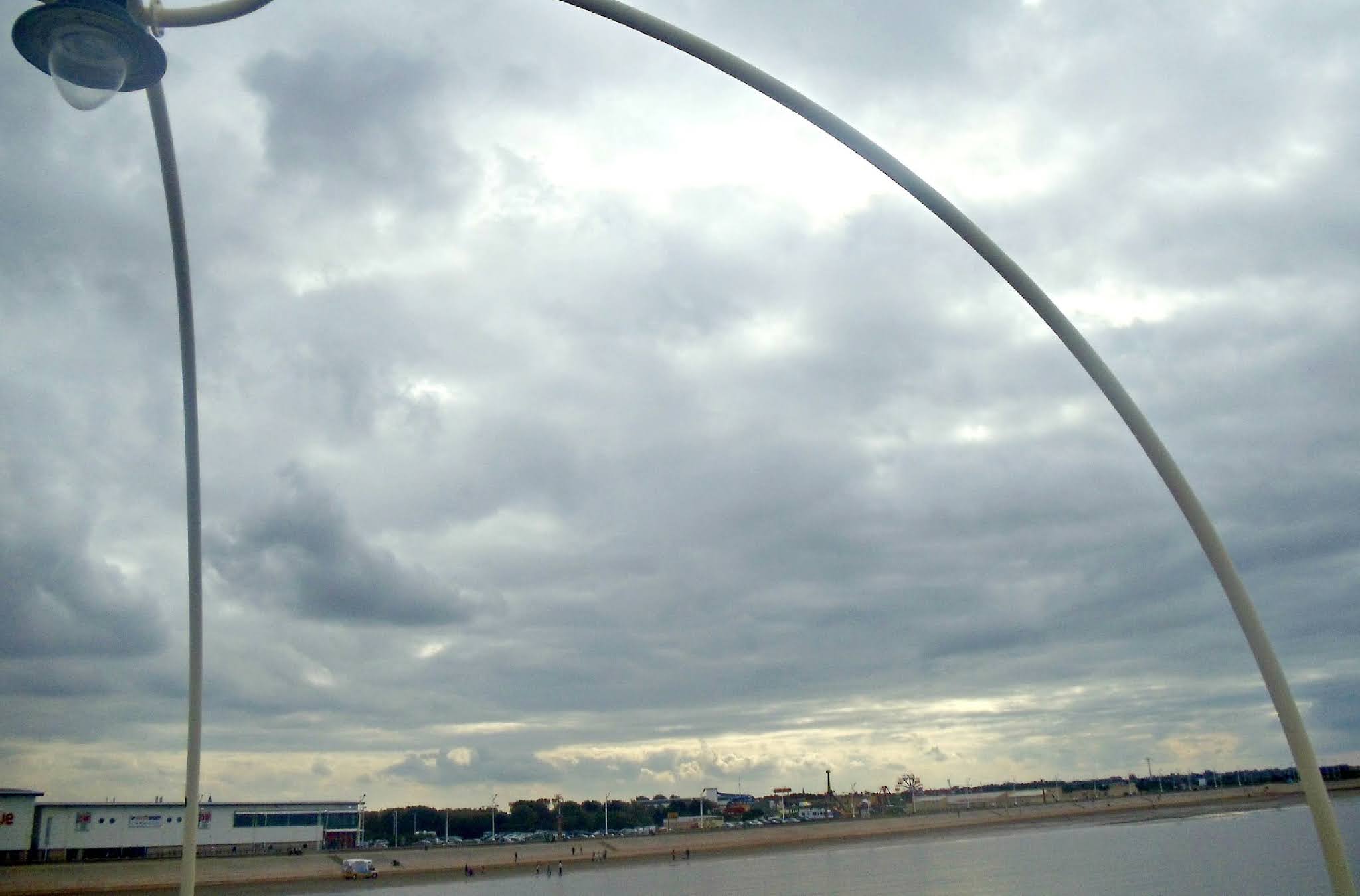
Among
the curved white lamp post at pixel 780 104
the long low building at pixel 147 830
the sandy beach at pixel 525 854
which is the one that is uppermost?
the curved white lamp post at pixel 780 104

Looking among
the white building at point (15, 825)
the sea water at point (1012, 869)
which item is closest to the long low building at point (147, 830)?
the white building at point (15, 825)

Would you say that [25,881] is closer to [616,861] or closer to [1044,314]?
[616,861]

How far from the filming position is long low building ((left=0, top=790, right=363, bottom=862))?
91.1m

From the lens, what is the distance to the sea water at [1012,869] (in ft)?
164

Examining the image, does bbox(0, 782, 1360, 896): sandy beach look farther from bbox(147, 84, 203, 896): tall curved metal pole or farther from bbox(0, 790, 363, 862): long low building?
bbox(147, 84, 203, 896): tall curved metal pole

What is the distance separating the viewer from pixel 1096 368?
1275 centimetres

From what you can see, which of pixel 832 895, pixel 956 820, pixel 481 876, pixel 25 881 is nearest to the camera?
pixel 832 895

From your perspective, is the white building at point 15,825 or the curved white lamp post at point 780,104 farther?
the white building at point 15,825

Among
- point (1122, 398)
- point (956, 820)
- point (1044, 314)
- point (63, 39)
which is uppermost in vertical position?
point (63, 39)

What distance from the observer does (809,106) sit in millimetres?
11953

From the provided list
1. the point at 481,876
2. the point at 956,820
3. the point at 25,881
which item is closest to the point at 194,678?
the point at 25,881

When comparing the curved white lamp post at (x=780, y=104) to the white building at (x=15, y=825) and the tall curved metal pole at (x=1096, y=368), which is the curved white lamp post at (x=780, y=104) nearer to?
the tall curved metal pole at (x=1096, y=368)

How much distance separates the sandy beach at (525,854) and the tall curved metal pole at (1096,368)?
2945 inches

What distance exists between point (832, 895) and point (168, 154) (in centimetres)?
4865
